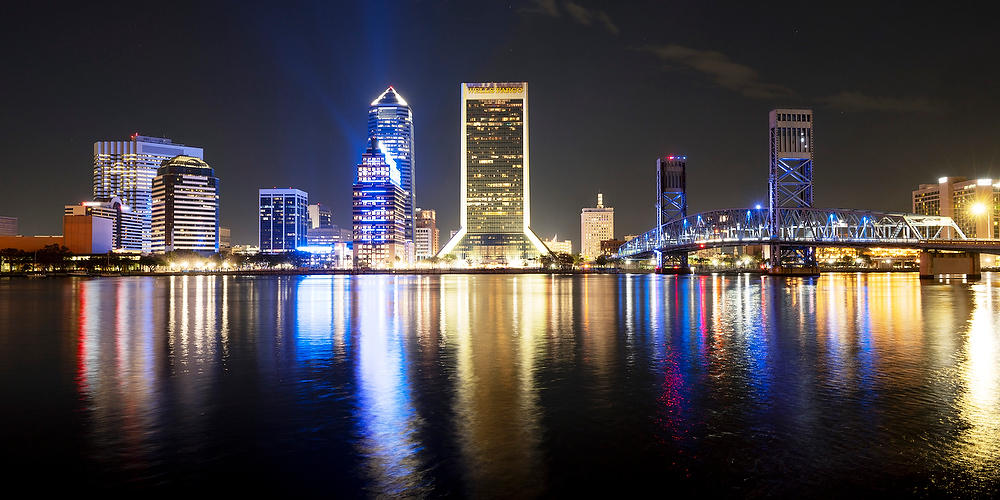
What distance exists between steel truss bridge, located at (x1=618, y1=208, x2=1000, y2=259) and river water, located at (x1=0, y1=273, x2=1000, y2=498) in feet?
307

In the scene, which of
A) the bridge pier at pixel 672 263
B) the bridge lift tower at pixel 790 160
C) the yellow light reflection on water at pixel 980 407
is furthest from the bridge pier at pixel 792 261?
the yellow light reflection on water at pixel 980 407

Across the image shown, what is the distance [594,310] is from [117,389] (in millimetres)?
30670

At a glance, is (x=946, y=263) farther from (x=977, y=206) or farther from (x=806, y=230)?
(x=806, y=230)

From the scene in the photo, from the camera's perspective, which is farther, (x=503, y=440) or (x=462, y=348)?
(x=462, y=348)

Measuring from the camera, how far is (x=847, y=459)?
10609 millimetres

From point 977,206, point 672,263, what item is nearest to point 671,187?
point 672,263

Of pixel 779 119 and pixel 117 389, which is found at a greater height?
pixel 779 119

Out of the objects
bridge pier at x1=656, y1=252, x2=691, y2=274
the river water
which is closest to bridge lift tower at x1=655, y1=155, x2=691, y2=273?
bridge pier at x1=656, y1=252, x2=691, y2=274

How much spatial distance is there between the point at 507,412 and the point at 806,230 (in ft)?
490

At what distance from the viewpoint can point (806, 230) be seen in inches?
5728

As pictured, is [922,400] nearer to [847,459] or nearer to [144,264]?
[847,459]

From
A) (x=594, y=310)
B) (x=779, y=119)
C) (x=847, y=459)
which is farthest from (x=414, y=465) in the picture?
(x=779, y=119)

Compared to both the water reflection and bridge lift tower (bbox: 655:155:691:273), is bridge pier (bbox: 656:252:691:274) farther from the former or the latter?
the water reflection

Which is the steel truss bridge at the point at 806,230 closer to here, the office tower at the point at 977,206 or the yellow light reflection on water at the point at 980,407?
the office tower at the point at 977,206
